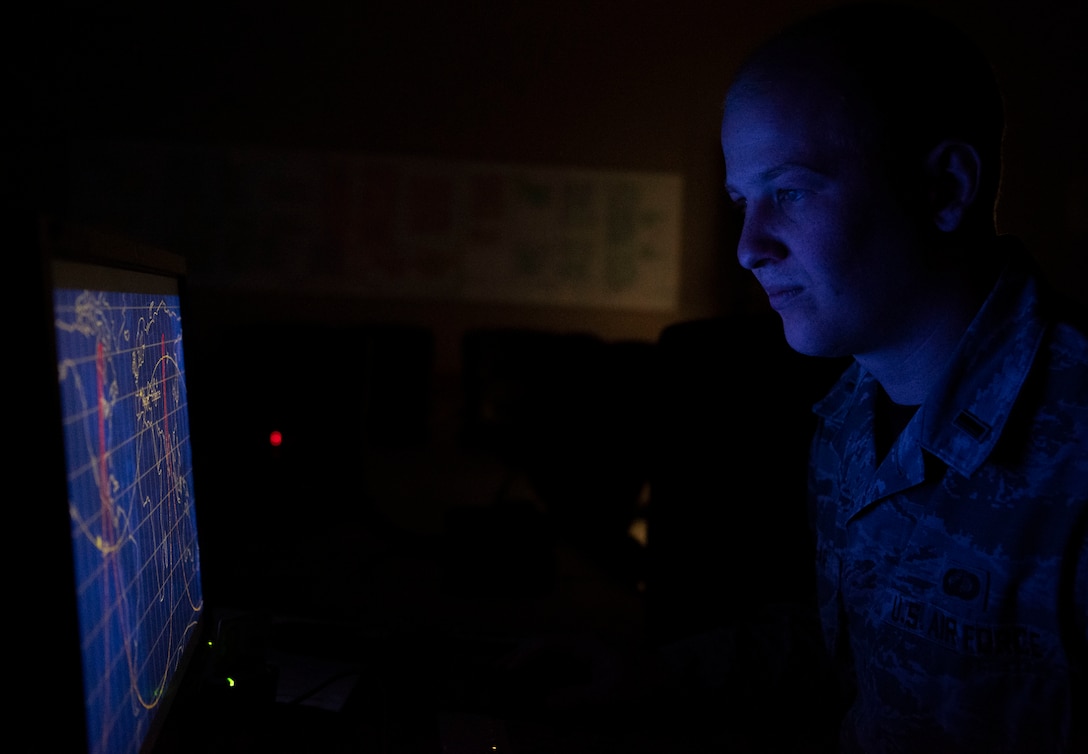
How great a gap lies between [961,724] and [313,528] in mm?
1630

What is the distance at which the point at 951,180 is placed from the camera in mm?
832

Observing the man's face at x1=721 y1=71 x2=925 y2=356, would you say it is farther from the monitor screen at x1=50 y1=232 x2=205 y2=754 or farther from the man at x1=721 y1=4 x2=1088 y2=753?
the monitor screen at x1=50 y1=232 x2=205 y2=754

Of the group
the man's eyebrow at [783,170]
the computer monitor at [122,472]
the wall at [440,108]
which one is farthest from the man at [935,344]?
the wall at [440,108]

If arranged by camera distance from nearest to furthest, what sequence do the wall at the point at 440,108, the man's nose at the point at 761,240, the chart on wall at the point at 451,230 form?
the man's nose at the point at 761,240, the wall at the point at 440,108, the chart on wall at the point at 451,230

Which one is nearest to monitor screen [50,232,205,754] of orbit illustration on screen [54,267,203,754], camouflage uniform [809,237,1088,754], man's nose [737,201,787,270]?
orbit illustration on screen [54,267,203,754]

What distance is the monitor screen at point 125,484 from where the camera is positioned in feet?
1.32

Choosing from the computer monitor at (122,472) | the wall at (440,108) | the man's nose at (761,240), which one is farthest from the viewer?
the wall at (440,108)

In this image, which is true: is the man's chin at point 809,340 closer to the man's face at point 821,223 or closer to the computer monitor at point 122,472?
the man's face at point 821,223

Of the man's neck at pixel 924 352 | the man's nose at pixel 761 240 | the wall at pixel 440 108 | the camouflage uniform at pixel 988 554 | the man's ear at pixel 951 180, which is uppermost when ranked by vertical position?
the wall at pixel 440 108

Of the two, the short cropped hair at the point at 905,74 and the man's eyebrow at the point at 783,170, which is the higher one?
the short cropped hair at the point at 905,74

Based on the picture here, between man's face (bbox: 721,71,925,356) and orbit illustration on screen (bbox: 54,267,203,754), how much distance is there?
60 cm

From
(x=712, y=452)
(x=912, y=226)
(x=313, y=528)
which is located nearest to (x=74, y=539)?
(x=912, y=226)

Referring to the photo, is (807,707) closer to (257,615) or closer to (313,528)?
(257,615)

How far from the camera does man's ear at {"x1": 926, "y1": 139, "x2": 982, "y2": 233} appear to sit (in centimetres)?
82
